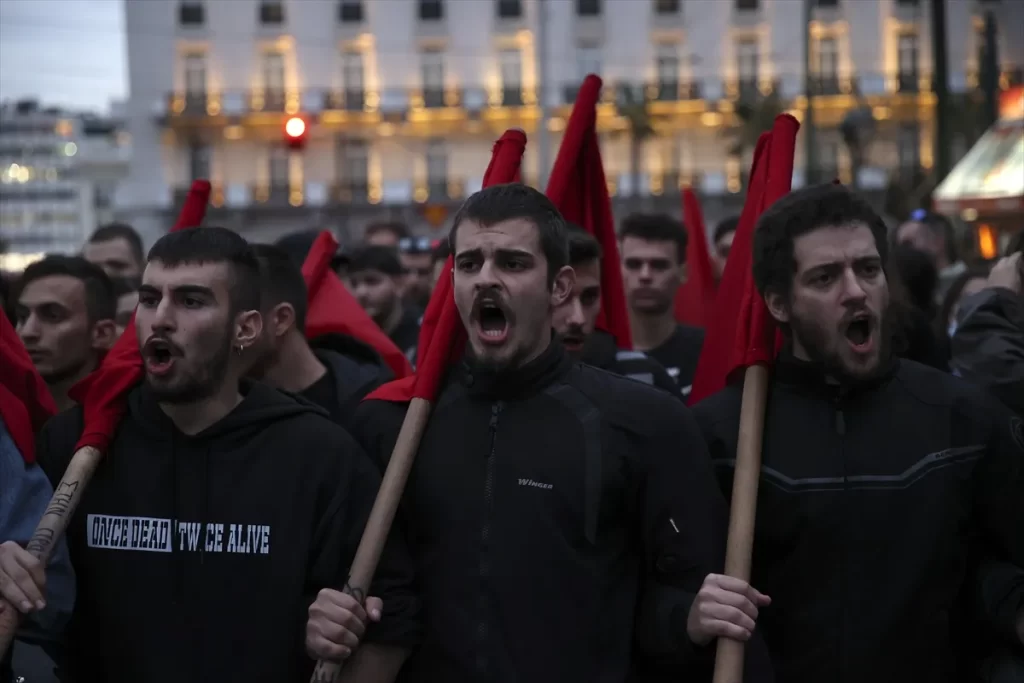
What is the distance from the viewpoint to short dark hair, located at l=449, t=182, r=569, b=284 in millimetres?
3896

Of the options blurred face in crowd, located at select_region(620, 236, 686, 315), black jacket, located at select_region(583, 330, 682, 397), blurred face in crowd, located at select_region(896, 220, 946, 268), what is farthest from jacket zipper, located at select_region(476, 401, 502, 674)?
blurred face in crowd, located at select_region(896, 220, 946, 268)

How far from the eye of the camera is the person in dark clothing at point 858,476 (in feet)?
12.5

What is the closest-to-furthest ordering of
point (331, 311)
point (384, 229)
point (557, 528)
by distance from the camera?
1. point (557, 528)
2. point (331, 311)
3. point (384, 229)

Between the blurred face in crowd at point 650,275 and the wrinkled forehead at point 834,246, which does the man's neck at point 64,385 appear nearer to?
the blurred face in crowd at point 650,275

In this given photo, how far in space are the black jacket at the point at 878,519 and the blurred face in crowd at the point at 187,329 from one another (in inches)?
58.1

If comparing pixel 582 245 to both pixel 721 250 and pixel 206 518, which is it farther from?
pixel 721 250

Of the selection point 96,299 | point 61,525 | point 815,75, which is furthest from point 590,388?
point 815,75

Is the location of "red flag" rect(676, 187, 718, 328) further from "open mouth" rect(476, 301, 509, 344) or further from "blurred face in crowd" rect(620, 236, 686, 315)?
"open mouth" rect(476, 301, 509, 344)

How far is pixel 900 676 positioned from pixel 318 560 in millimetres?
1495

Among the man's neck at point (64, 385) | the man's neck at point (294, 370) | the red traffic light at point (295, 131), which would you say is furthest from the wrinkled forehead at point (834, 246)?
the red traffic light at point (295, 131)

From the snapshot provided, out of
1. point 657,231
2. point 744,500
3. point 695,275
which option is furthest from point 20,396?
point 695,275

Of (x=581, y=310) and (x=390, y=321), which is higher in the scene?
(x=581, y=310)

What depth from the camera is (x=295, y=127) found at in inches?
570

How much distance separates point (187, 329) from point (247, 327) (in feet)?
0.68
